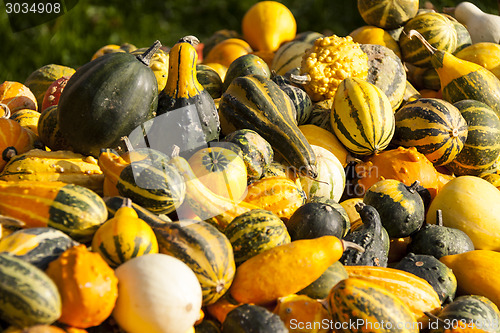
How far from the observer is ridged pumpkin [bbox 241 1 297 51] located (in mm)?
4801

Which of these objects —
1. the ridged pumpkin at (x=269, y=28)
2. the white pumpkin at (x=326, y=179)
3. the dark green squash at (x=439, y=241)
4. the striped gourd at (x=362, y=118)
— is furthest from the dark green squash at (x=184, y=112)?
the ridged pumpkin at (x=269, y=28)

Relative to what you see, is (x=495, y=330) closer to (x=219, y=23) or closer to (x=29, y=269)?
(x=29, y=269)

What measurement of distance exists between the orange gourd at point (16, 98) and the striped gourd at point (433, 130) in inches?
95.4

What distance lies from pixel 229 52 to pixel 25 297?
3.44m

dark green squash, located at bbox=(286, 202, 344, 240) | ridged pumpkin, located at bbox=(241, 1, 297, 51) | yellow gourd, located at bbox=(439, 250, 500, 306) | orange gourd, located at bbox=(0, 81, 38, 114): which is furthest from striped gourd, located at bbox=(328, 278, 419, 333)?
ridged pumpkin, located at bbox=(241, 1, 297, 51)

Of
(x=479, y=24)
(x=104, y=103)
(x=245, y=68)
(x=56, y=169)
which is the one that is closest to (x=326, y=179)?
(x=245, y=68)

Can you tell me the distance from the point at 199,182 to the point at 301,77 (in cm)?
135

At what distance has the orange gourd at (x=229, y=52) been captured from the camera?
4570 millimetres

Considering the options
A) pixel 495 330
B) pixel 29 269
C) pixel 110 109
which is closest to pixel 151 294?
pixel 29 269

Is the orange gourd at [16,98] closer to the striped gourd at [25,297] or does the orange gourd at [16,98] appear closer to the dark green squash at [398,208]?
the striped gourd at [25,297]

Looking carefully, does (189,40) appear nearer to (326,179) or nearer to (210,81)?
(210,81)

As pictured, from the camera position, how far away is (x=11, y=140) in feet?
8.47

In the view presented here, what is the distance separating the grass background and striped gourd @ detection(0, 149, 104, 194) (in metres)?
4.15

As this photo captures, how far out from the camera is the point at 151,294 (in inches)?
64.0
